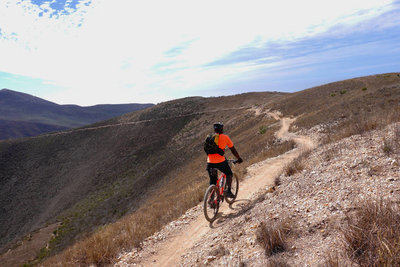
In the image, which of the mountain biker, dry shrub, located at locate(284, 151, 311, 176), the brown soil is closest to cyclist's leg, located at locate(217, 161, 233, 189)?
the mountain biker

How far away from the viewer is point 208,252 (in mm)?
4953

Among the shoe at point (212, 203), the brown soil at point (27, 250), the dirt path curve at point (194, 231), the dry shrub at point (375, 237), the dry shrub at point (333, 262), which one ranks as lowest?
the brown soil at point (27, 250)

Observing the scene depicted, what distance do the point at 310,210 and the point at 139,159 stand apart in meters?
45.6

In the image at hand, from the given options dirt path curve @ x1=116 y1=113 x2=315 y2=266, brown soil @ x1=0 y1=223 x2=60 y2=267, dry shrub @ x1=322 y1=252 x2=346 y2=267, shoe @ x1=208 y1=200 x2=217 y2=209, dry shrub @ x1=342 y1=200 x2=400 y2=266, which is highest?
dry shrub @ x1=342 y1=200 x2=400 y2=266

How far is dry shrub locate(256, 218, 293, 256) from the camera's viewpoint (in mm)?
3744

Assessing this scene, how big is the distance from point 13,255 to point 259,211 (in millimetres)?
23016

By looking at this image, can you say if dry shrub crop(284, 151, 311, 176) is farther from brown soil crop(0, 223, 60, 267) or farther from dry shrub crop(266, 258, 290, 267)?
brown soil crop(0, 223, 60, 267)

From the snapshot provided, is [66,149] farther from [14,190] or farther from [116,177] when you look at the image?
[116,177]

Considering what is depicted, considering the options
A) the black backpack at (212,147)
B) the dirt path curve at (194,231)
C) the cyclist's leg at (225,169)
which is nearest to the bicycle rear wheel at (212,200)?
Result: the dirt path curve at (194,231)

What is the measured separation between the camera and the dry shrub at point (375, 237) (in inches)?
96.0

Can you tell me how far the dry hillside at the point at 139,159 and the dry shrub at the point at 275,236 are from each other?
4147mm

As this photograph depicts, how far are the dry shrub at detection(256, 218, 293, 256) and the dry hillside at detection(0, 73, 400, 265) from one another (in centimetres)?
415

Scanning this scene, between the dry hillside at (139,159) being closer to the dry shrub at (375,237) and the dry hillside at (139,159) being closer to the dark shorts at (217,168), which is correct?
the dark shorts at (217,168)

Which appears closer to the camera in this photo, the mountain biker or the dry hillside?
the mountain biker
